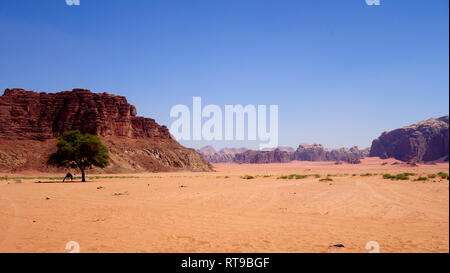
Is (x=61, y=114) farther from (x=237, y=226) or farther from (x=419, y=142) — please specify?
(x=419, y=142)

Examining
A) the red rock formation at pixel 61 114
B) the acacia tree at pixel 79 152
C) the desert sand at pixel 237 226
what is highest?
the red rock formation at pixel 61 114

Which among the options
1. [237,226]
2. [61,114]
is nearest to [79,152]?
[237,226]

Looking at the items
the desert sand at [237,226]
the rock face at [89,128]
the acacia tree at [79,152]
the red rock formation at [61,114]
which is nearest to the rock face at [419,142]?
the rock face at [89,128]

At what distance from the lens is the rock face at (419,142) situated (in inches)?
5148

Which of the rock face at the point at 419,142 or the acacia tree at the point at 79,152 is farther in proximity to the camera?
the rock face at the point at 419,142

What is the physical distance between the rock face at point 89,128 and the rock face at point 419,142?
101565 mm

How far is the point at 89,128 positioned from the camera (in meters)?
88.2

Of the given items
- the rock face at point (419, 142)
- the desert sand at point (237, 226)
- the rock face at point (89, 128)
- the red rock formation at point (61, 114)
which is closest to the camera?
the desert sand at point (237, 226)

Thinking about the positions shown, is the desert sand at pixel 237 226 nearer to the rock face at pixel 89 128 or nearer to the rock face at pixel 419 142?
the rock face at pixel 89 128

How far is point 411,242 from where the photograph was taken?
720 centimetres

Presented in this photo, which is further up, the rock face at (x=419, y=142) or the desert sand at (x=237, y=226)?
the rock face at (x=419, y=142)

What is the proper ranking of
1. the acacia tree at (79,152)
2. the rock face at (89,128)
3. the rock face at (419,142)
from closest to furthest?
the acacia tree at (79,152) → the rock face at (89,128) → the rock face at (419,142)
